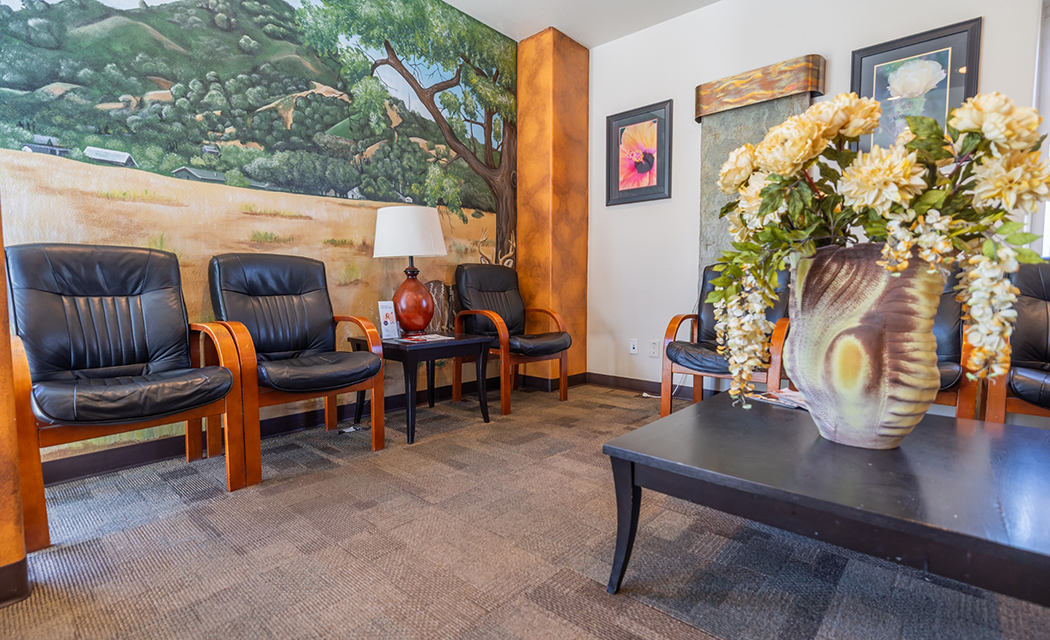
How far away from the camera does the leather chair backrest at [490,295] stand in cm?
355

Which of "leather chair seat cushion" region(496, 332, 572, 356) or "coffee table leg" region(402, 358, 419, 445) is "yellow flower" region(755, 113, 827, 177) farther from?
"leather chair seat cushion" region(496, 332, 572, 356)

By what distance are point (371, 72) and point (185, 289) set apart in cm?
178

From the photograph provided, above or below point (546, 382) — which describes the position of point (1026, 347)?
above

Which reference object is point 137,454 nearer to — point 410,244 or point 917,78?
point 410,244

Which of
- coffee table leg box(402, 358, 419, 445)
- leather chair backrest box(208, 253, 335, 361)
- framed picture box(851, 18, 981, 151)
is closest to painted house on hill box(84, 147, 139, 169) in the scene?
leather chair backrest box(208, 253, 335, 361)

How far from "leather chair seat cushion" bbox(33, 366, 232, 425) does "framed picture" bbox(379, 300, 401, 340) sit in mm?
1094

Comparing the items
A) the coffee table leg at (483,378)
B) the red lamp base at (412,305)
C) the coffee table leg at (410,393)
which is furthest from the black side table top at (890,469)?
the red lamp base at (412,305)

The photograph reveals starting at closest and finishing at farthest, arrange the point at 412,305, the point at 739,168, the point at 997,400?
1. the point at 739,168
2. the point at 997,400
3. the point at 412,305

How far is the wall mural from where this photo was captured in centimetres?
209

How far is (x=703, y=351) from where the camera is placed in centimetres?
278

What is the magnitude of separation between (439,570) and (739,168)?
138 cm

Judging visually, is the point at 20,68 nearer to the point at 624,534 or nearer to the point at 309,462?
the point at 309,462

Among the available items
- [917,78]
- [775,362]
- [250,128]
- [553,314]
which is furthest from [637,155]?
[250,128]

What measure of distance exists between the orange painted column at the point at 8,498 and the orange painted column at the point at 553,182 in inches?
119
